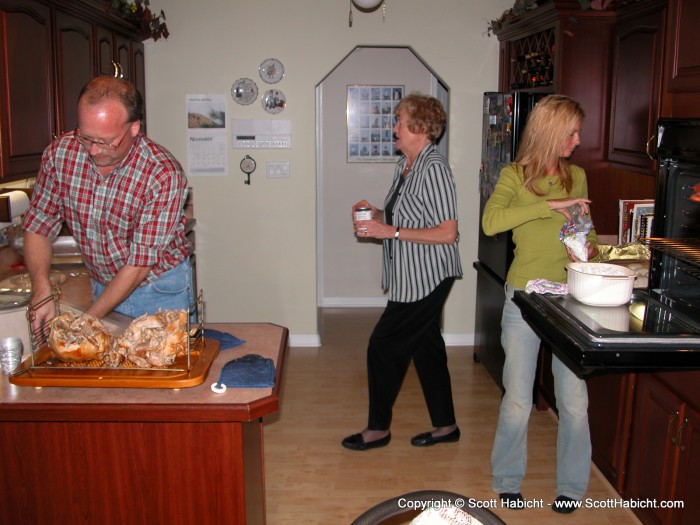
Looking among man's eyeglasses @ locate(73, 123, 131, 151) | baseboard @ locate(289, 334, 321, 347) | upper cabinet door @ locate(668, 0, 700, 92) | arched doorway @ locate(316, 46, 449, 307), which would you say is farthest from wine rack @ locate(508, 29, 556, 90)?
man's eyeglasses @ locate(73, 123, 131, 151)

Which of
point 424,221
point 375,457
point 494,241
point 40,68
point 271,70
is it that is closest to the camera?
point 40,68

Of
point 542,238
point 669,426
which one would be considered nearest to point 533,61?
point 542,238

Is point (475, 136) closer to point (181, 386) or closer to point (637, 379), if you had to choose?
point (637, 379)

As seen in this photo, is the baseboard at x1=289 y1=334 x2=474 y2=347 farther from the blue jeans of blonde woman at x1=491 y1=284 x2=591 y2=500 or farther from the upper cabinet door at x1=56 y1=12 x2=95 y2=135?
the upper cabinet door at x1=56 y1=12 x2=95 y2=135

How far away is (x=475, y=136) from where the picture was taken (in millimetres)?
4586

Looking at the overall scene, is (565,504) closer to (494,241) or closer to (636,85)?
(494,241)

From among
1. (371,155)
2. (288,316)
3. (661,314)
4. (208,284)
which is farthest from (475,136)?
(661,314)

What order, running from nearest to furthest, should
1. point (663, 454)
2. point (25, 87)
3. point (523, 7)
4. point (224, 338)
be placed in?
point (224, 338) → point (663, 454) → point (25, 87) → point (523, 7)

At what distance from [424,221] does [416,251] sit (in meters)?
0.13

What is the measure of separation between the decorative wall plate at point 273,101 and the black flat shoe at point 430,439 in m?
2.30

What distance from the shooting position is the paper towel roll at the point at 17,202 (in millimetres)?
2693

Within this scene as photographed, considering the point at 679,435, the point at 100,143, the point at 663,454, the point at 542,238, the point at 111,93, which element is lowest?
the point at 663,454

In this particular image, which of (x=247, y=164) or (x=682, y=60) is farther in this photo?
(x=247, y=164)

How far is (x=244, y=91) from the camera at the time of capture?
4.47 m
